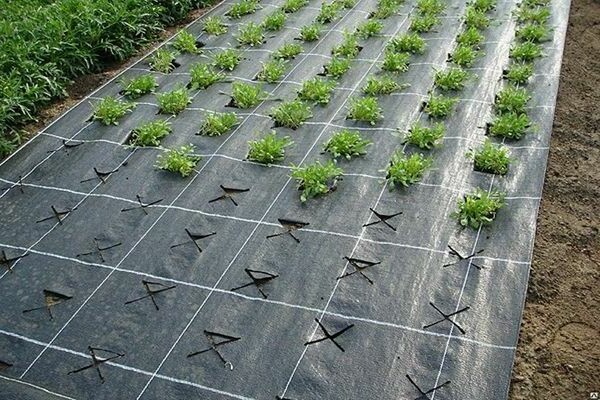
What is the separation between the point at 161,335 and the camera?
3.44 metres

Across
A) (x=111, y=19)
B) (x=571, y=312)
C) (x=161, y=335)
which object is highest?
(x=111, y=19)

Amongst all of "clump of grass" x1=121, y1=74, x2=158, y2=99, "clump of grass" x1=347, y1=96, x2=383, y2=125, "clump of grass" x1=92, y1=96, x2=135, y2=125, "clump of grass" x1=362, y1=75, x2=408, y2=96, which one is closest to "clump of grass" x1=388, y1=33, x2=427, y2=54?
"clump of grass" x1=362, y1=75, x2=408, y2=96

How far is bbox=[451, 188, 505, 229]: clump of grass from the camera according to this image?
4.03 metres

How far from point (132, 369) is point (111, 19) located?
192 inches

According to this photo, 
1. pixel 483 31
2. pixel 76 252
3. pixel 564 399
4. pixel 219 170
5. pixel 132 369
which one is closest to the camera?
pixel 564 399

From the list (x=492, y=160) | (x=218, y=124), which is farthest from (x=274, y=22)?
(x=492, y=160)

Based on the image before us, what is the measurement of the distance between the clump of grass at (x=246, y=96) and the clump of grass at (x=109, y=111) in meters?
1.07

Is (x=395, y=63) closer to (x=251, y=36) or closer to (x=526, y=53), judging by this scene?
Answer: (x=526, y=53)

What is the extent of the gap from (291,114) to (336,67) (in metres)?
1.01

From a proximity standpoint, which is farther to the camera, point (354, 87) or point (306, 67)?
point (306, 67)

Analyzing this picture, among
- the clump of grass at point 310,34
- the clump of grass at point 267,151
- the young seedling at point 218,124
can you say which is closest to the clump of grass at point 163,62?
the young seedling at point 218,124

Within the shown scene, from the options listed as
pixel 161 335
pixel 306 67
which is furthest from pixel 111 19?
pixel 161 335

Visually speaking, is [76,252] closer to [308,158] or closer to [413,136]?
[308,158]

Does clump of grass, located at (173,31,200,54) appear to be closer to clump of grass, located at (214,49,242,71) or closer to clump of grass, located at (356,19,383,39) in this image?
clump of grass, located at (214,49,242,71)
